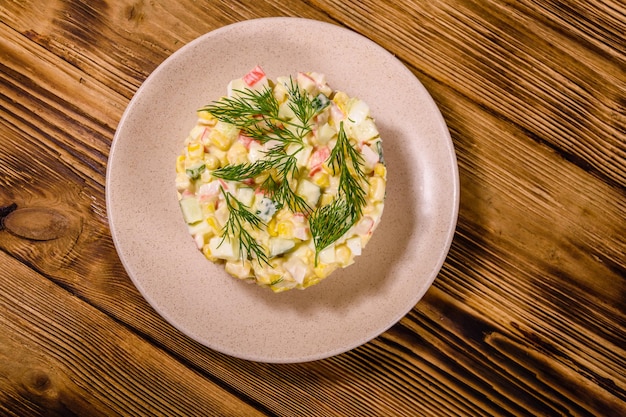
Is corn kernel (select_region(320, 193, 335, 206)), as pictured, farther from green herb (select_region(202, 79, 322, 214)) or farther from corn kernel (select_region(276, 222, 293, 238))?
corn kernel (select_region(276, 222, 293, 238))

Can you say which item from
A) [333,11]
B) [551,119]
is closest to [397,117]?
[333,11]

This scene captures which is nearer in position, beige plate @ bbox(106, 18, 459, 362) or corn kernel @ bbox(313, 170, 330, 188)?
corn kernel @ bbox(313, 170, 330, 188)

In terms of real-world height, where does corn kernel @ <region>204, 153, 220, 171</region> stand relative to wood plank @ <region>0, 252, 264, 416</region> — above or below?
above

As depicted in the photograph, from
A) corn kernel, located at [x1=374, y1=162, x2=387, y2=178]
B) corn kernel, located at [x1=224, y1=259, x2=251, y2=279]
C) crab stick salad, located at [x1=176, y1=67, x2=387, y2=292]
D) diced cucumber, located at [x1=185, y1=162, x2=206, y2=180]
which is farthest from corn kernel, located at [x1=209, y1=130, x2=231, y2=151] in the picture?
corn kernel, located at [x1=374, y1=162, x2=387, y2=178]

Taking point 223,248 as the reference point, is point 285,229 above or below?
above

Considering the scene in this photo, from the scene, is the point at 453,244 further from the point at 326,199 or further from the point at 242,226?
the point at 242,226

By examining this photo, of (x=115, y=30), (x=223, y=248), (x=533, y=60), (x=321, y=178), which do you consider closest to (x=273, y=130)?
(x=321, y=178)

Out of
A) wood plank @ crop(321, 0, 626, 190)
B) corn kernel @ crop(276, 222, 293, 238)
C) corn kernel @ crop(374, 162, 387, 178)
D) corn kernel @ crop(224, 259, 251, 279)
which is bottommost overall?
corn kernel @ crop(224, 259, 251, 279)
